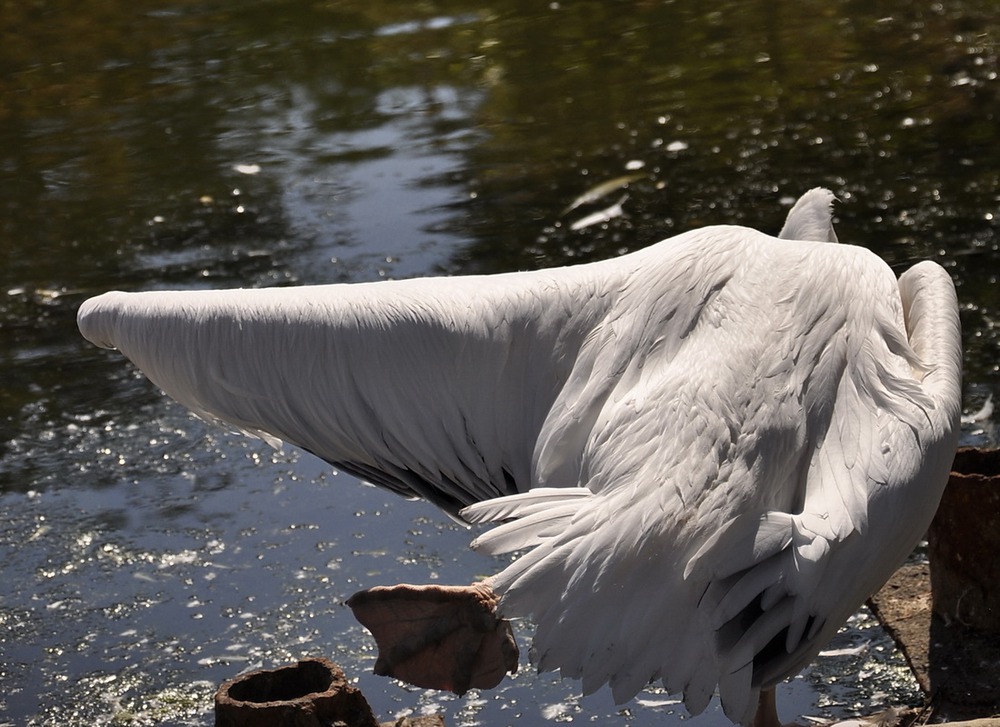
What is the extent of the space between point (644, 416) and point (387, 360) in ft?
1.58

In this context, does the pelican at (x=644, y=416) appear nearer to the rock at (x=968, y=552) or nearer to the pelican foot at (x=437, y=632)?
the pelican foot at (x=437, y=632)

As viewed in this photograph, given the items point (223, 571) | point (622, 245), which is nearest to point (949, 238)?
point (622, 245)

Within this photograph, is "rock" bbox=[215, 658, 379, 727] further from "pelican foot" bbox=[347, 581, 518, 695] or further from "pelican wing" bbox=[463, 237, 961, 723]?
"pelican wing" bbox=[463, 237, 961, 723]

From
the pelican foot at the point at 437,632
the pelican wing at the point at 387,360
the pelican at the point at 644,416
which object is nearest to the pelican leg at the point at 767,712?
the pelican at the point at 644,416

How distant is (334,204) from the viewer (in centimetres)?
654

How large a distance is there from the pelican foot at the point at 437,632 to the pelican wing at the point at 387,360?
219 mm

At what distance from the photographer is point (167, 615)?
11.8 feet

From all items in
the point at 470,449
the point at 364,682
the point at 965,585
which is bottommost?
the point at 364,682

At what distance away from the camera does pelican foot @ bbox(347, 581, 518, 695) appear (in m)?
2.56

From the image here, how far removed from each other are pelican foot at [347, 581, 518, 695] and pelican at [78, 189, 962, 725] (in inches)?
2.1

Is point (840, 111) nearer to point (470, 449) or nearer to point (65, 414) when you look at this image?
point (65, 414)

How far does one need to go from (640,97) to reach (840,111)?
1.08m

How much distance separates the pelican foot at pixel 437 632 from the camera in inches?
101

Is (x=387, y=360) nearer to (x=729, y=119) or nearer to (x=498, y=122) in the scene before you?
(x=729, y=119)
